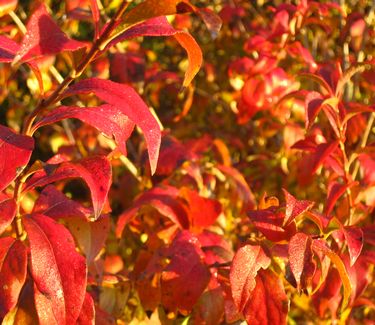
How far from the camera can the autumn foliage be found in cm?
102

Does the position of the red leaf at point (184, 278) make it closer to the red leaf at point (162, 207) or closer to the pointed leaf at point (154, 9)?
the red leaf at point (162, 207)

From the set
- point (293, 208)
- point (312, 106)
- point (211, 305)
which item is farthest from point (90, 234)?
point (312, 106)

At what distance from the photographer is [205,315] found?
1.37 meters

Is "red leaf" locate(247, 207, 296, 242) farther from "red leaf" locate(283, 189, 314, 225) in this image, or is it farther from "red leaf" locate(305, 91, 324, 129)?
"red leaf" locate(305, 91, 324, 129)

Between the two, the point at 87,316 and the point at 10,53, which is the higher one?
the point at 10,53

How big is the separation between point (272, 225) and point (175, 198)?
440 millimetres

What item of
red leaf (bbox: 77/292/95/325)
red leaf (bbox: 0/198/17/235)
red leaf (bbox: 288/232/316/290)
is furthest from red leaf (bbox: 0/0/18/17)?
red leaf (bbox: 288/232/316/290)

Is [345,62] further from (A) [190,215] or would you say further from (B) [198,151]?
(A) [190,215]

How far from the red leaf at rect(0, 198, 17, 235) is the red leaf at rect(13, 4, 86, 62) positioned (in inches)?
11.2

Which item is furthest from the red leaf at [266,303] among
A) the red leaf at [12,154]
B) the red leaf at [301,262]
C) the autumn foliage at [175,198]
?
the red leaf at [12,154]

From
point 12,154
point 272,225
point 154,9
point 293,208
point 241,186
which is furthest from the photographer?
point 241,186

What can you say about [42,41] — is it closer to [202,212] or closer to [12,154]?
[12,154]

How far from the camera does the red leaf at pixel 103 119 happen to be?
3.40 ft

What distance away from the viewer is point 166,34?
0.96m
